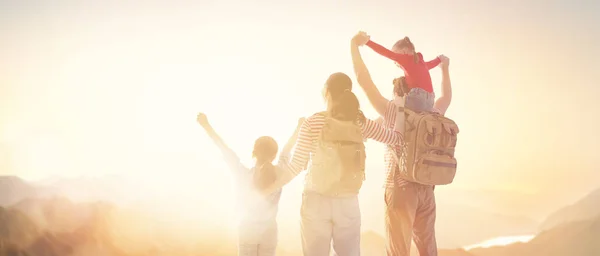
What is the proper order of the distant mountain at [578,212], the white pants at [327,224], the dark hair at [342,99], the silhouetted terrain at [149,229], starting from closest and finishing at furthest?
the white pants at [327,224] < the dark hair at [342,99] < the silhouetted terrain at [149,229] < the distant mountain at [578,212]

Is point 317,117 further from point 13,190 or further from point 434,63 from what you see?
point 13,190

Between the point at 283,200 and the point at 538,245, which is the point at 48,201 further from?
the point at 538,245

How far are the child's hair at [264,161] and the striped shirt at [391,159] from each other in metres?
0.88

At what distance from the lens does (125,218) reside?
29.3ft

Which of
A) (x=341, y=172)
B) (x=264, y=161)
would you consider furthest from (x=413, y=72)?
(x=264, y=161)

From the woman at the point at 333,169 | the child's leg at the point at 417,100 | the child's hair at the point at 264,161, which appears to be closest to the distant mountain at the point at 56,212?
the child's hair at the point at 264,161

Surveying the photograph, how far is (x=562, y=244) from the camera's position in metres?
8.80

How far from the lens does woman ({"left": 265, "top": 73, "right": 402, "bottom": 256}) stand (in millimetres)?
3211

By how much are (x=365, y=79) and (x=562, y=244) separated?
23.5 ft

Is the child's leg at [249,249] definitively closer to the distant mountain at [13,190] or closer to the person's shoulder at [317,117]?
Result: the person's shoulder at [317,117]

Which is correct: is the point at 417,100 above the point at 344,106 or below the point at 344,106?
above

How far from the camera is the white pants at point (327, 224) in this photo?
3.19 meters

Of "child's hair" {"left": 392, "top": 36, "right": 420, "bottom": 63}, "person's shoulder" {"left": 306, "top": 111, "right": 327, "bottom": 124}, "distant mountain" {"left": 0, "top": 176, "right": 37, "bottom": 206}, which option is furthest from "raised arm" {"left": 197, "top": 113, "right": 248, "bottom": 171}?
"distant mountain" {"left": 0, "top": 176, "right": 37, "bottom": 206}

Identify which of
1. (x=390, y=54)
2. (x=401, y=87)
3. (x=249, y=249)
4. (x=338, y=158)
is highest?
(x=390, y=54)
